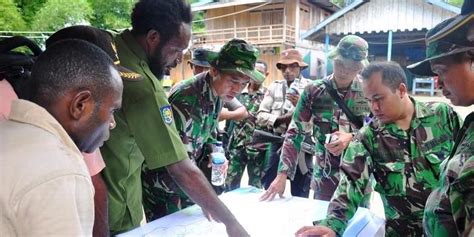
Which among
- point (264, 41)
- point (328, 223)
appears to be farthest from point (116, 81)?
point (264, 41)

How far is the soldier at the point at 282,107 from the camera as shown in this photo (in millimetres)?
3514

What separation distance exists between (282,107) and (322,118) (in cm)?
112

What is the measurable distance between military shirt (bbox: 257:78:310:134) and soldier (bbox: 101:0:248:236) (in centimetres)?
193

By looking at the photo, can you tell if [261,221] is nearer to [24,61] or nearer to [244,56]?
[244,56]

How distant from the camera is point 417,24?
40.9 feet

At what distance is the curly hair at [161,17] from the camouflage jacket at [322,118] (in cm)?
111

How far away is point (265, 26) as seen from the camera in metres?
17.4

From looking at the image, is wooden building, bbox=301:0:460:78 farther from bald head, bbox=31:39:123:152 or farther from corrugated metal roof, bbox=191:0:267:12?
bald head, bbox=31:39:123:152

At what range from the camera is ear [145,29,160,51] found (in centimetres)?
172

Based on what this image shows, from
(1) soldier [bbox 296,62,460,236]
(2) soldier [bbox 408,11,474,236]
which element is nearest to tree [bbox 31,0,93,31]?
(1) soldier [bbox 296,62,460,236]

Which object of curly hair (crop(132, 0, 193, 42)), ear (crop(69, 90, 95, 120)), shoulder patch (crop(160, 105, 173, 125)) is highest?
curly hair (crop(132, 0, 193, 42))

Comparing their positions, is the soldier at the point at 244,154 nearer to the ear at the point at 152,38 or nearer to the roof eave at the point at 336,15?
the ear at the point at 152,38

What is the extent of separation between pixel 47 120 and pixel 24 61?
2.40ft

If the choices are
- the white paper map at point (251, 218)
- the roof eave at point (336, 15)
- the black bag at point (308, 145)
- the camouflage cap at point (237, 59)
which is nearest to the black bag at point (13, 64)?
the white paper map at point (251, 218)
